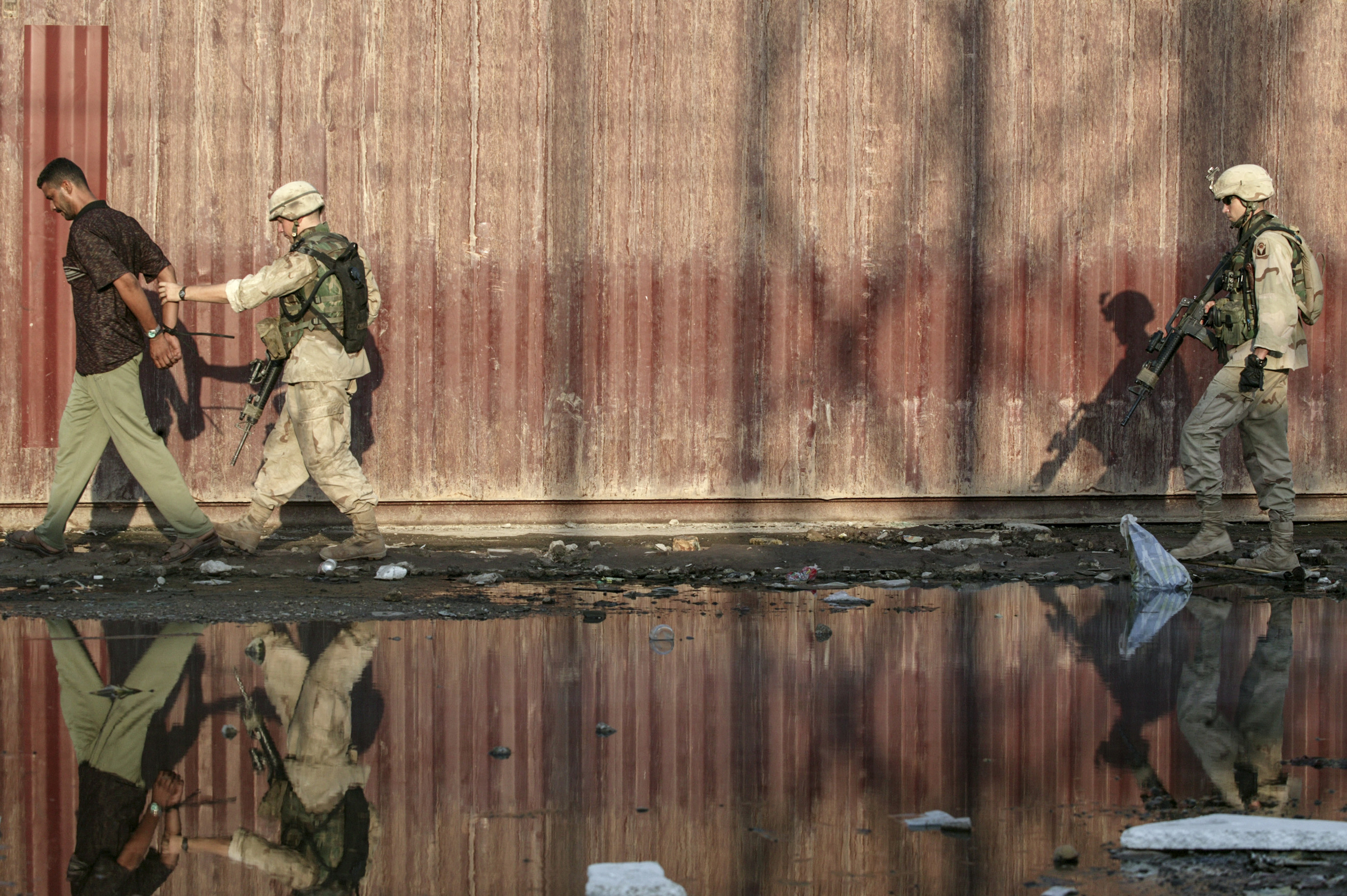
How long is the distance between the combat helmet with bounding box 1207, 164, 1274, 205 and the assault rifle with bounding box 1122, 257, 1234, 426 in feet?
1.00

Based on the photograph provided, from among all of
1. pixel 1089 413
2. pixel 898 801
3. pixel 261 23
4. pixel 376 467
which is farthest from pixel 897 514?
pixel 898 801

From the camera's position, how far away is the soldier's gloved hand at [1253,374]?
7293mm

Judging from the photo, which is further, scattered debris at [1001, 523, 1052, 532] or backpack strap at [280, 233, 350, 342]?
scattered debris at [1001, 523, 1052, 532]

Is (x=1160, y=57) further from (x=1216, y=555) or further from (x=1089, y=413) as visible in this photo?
(x=1216, y=555)

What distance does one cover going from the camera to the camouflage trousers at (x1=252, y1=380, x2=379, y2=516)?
24.0 feet

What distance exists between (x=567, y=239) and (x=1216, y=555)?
164 inches

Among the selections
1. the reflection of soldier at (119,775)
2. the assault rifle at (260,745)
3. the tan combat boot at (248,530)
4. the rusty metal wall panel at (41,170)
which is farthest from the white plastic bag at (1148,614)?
the rusty metal wall panel at (41,170)

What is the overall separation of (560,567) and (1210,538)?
11.3 feet

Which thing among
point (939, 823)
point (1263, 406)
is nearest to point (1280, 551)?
point (1263, 406)

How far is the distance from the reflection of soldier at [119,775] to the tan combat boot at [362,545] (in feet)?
6.27

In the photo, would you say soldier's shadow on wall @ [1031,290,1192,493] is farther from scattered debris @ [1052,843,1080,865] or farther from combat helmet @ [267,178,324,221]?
scattered debris @ [1052,843,1080,865]

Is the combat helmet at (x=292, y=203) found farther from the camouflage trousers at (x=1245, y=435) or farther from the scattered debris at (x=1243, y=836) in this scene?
the scattered debris at (x=1243, y=836)

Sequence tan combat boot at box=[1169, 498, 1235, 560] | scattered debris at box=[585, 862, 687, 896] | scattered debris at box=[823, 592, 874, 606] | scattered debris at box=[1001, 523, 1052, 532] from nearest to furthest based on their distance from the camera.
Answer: scattered debris at box=[585, 862, 687, 896] < scattered debris at box=[823, 592, 874, 606] < tan combat boot at box=[1169, 498, 1235, 560] < scattered debris at box=[1001, 523, 1052, 532]

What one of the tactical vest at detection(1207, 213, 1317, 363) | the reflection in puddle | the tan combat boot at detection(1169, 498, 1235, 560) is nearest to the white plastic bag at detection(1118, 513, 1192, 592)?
the tan combat boot at detection(1169, 498, 1235, 560)
